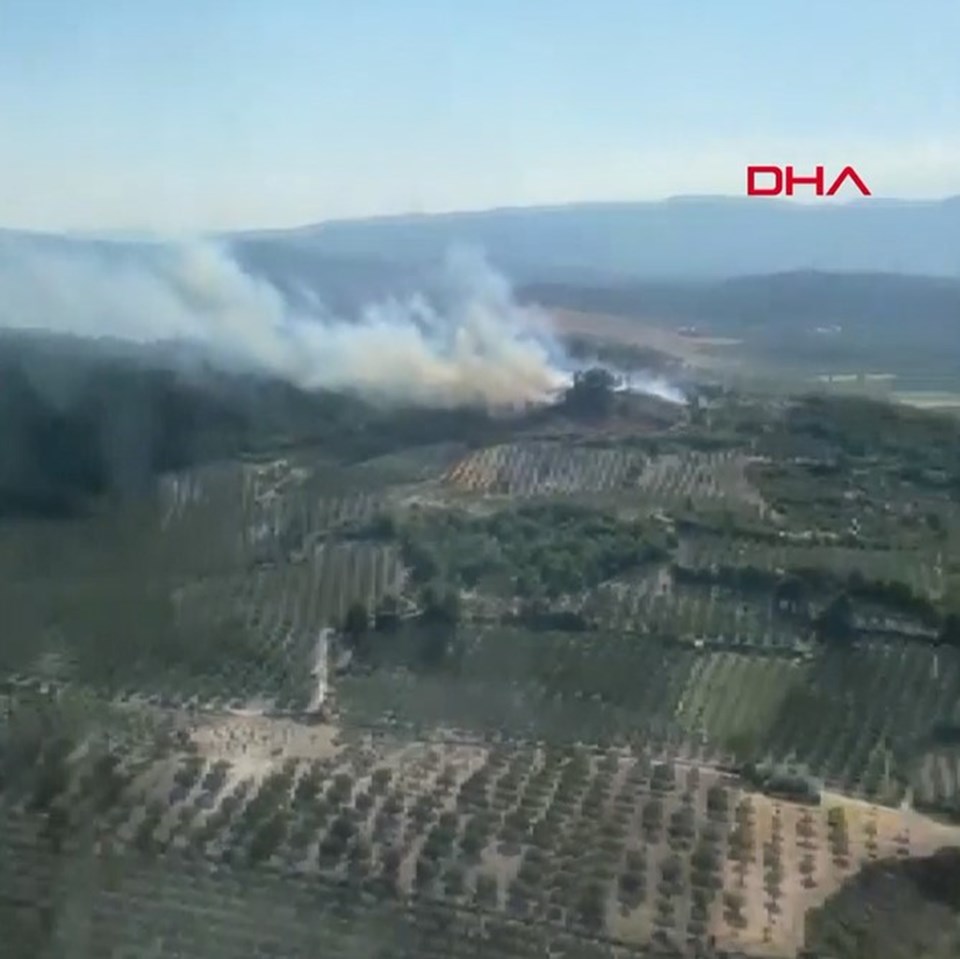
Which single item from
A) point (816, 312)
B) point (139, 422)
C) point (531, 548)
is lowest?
point (531, 548)

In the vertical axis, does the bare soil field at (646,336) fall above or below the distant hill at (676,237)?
below

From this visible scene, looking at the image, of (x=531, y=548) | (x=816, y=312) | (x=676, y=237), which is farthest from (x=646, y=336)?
(x=676, y=237)

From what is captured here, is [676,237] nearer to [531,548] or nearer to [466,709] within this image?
[531,548]

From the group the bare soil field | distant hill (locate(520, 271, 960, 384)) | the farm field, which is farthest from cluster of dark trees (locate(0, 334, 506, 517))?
distant hill (locate(520, 271, 960, 384))

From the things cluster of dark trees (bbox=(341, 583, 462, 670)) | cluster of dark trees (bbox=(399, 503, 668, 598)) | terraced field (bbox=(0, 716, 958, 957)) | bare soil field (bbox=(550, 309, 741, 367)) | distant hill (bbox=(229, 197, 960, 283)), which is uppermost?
distant hill (bbox=(229, 197, 960, 283))

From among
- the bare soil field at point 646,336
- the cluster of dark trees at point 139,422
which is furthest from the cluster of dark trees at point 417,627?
the bare soil field at point 646,336

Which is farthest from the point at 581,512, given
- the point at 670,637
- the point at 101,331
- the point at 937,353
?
the point at 937,353

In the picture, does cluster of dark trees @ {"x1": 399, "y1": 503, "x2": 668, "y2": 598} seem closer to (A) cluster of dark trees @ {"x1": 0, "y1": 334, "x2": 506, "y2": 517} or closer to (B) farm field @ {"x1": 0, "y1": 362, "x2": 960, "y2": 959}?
(B) farm field @ {"x1": 0, "y1": 362, "x2": 960, "y2": 959}

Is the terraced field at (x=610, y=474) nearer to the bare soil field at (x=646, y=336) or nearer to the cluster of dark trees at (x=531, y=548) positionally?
the cluster of dark trees at (x=531, y=548)

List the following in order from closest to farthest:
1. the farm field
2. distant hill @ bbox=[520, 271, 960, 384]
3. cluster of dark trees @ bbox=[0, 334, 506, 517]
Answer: the farm field, cluster of dark trees @ bbox=[0, 334, 506, 517], distant hill @ bbox=[520, 271, 960, 384]
